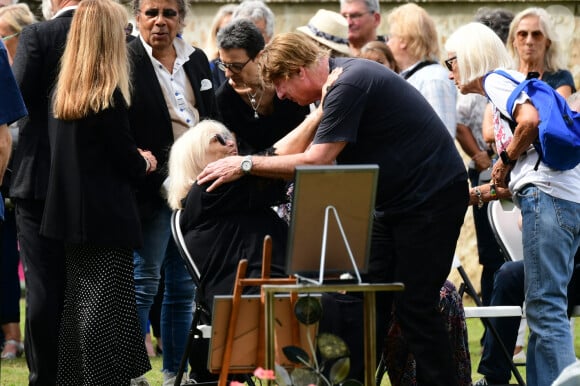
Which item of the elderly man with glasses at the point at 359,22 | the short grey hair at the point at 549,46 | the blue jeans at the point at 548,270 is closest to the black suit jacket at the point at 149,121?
the blue jeans at the point at 548,270

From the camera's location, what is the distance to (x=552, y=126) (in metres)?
5.36

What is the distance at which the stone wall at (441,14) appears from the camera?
9.65 m

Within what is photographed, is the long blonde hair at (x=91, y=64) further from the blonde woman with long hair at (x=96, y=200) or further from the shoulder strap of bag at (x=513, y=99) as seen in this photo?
the shoulder strap of bag at (x=513, y=99)

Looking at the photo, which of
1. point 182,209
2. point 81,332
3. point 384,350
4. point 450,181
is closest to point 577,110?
point 450,181

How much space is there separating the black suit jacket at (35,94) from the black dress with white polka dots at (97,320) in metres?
0.37

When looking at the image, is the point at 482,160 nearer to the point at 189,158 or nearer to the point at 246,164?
the point at 189,158

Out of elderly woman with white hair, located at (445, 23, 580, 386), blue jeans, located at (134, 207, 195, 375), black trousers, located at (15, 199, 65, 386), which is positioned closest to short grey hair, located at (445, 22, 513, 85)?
elderly woman with white hair, located at (445, 23, 580, 386)

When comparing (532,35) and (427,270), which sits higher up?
(532,35)

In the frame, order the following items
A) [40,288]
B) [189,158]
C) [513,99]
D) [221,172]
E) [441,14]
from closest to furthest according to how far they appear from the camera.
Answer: [221,172]
[513,99]
[189,158]
[40,288]
[441,14]

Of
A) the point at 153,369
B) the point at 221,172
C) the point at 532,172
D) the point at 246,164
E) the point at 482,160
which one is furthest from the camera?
the point at 482,160

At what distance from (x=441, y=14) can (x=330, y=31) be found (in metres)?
2.06

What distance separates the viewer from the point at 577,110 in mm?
5820

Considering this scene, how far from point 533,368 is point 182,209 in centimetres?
172

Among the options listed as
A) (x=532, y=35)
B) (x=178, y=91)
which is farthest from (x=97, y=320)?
(x=532, y=35)
